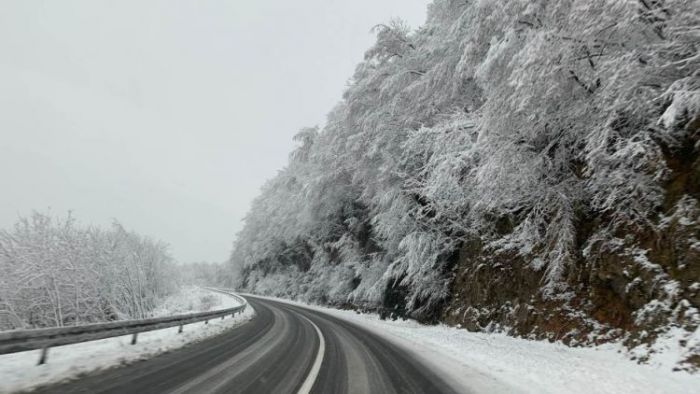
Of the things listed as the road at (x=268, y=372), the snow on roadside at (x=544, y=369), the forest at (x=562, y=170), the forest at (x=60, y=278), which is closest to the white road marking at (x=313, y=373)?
the road at (x=268, y=372)

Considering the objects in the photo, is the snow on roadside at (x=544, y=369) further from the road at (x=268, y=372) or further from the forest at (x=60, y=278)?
the forest at (x=60, y=278)

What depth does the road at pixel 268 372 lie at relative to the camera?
18.0 ft

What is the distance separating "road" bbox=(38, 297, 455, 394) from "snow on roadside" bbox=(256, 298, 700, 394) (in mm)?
790

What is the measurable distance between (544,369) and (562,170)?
17.6 ft

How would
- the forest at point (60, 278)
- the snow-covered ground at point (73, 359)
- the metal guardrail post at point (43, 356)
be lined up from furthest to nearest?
1. the forest at point (60, 278)
2. the metal guardrail post at point (43, 356)
3. the snow-covered ground at point (73, 359)

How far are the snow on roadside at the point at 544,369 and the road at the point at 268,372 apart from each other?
0.79 m

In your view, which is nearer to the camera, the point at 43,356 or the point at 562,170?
the point at 43,356

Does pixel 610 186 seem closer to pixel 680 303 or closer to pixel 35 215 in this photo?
pixel 680 303

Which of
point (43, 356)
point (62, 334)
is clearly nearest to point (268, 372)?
point (43, 356)

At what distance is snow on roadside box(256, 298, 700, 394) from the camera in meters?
6.10

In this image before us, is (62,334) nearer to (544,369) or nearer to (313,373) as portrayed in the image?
(313,373)

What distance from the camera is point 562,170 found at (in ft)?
34.7

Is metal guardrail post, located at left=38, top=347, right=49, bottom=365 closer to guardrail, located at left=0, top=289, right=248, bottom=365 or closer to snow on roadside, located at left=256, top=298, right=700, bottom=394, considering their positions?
guardrail, located at left=0, top=289, right=248, bottom=365

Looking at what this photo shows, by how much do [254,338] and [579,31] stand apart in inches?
439
